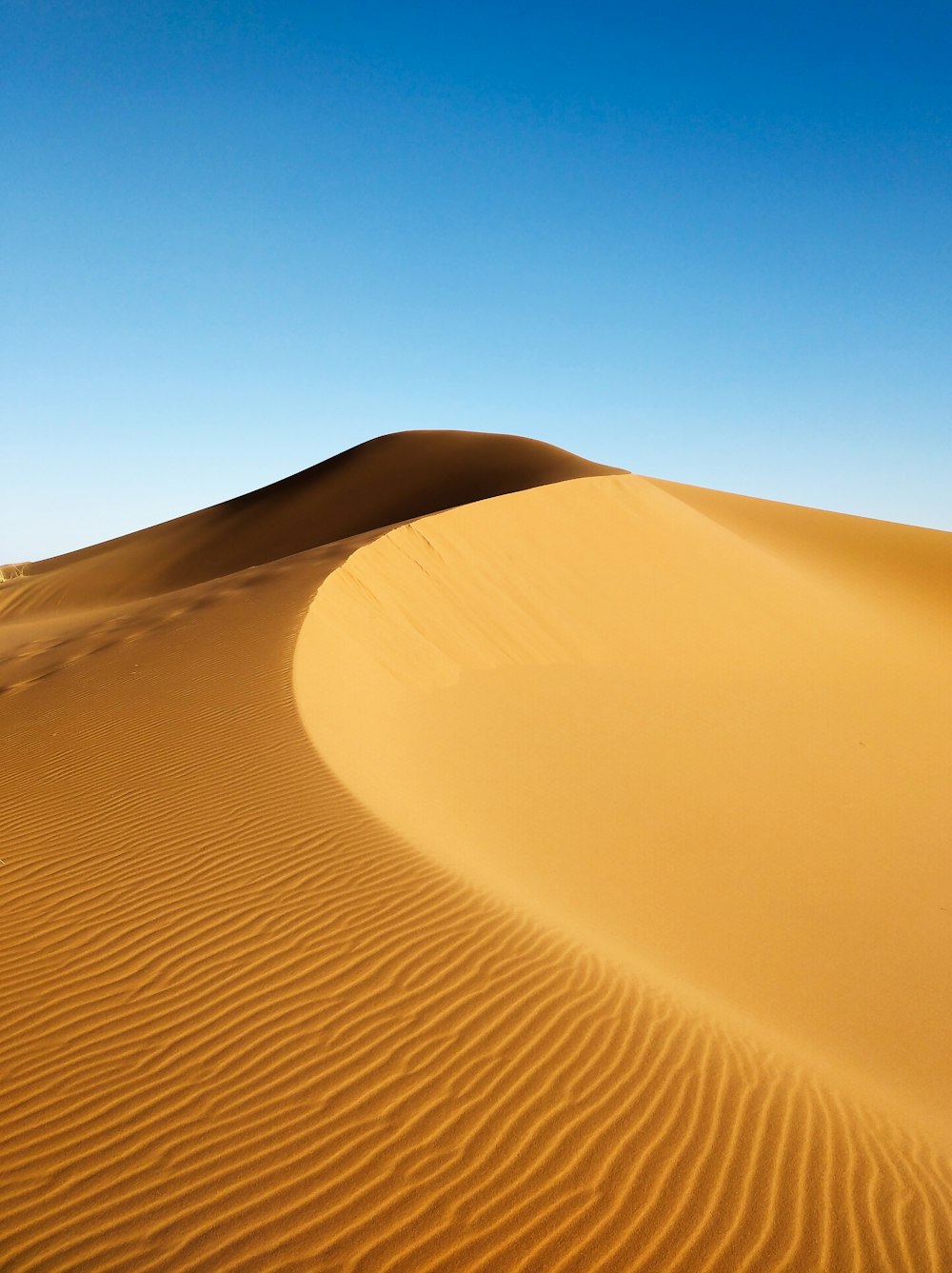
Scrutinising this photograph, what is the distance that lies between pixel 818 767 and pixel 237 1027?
9312 millimetres

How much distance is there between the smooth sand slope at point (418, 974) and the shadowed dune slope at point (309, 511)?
71.5 ft

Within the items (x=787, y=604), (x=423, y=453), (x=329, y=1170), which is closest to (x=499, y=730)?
(x=329, y=1170)

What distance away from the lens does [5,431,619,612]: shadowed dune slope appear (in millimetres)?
35562

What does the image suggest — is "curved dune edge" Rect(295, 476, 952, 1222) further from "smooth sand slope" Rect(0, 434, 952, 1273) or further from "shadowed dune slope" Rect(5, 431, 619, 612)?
"shadowed dune slope" Rect(5, 431, 619, 612)

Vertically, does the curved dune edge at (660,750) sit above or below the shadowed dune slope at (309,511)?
below

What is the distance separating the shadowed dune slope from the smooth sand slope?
21791 mm

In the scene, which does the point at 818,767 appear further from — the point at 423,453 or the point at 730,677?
the point at 423,453

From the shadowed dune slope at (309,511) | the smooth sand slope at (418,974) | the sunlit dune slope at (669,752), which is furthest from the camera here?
the shadowed dune slope at (309,511)

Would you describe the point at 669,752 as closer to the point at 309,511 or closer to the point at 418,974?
the point at 418,974

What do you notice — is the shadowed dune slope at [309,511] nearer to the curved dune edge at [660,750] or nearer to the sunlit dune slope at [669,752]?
the curved dune edge at [660,750]

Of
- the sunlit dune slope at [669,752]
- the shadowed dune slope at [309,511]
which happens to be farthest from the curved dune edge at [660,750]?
the shadowed dune slope at [309,511]

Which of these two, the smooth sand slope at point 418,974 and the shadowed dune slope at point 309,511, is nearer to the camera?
the smooth sand slope at point 418,974

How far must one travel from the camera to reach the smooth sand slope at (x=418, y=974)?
358 centimetres

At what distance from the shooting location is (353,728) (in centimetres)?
949
